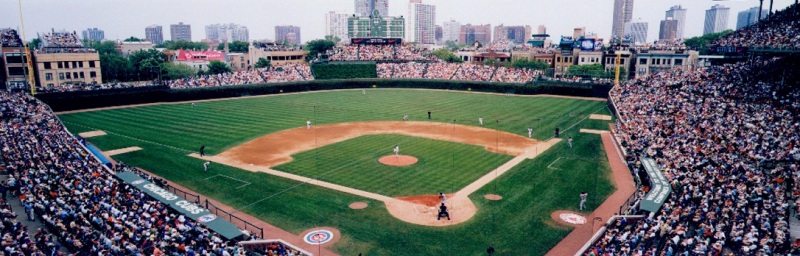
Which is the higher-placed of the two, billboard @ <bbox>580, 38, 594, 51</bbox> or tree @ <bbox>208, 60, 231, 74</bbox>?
billboard @ <bbox>580, 38, 594, 51</bbox>

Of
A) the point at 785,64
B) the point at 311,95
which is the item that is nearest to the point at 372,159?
the point at 785,64

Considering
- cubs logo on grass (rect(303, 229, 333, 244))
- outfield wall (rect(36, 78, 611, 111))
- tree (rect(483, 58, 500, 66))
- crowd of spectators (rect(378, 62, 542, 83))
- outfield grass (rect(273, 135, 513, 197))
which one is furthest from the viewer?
tree (rect(483, 58, 500, 66))

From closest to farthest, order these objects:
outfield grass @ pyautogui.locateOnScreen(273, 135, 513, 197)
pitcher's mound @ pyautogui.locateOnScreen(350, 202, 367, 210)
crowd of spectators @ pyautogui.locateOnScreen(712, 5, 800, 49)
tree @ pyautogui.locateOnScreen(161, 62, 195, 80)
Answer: pitcher's mound @ pyautogui.locateOnScreen(350, 202, 367, 210)
outfield grass @ pyautogui.locateOnScreen(273, 135, 513, 197)
crowd of spectators @ pyautogui.locateOnScreen(712, 5, 800, 49)
tree @ pyautogui.locateOnScreen(161, 62, 195, 80)

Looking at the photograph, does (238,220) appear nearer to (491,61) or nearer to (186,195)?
(186,195)

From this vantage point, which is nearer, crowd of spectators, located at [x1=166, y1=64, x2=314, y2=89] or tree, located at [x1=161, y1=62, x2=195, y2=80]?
crowd of spectators, located at [x1=166, y1=64, x2=314, y2=89]

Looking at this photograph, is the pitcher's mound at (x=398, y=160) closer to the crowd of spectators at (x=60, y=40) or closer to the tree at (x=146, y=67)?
the tree at (x=146, y=67)

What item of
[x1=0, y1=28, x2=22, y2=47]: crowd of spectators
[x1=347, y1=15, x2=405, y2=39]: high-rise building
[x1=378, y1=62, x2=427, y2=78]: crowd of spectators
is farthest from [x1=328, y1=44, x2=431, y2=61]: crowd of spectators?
[x1=0, y1=28, x2=22, y2=47]: crowd of spectators

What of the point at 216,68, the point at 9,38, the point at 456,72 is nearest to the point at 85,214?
the point at 456,72

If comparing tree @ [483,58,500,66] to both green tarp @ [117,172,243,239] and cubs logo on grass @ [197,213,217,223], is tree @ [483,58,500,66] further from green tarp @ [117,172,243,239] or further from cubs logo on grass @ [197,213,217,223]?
cubs logo on grass @ [197,213,217,223]
